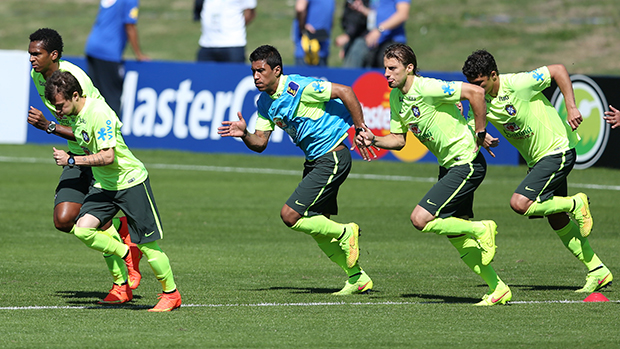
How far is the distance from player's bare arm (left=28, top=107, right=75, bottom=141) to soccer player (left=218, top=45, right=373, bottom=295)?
130cm

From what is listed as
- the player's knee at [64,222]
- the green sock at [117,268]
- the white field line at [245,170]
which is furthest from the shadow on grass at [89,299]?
the white field line at [245,170]

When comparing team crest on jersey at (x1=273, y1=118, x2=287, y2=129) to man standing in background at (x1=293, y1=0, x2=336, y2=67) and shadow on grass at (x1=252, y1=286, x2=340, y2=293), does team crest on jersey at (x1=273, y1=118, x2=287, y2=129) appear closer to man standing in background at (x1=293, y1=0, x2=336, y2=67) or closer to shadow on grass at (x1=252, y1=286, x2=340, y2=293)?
shadow on grass at (x1=252, y1=286, x2=340, y2=293)

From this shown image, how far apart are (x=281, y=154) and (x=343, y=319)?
12.2 m

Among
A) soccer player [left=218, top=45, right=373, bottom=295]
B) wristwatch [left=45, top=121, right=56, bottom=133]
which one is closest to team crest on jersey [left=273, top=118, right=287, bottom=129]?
soccer player [left=218, top=45, right=373, bottom=295]

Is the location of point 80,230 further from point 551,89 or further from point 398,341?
point 551,89

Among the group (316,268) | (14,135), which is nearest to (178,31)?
(14,135)

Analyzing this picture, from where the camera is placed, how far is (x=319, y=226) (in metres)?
9.01

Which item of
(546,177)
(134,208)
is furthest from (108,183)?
(546,177)

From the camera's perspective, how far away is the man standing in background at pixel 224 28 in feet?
64.8

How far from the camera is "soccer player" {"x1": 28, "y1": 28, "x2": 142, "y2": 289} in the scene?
859 centimetres

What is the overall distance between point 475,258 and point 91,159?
3323mm

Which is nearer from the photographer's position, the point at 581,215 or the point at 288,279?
the point at 581,215

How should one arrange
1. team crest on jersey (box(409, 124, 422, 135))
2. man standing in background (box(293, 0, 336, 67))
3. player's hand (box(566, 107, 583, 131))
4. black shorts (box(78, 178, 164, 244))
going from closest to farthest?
black shorts (box(78, 178, 164, 244)) → team crest on jersey (box(409, 124, 422, 135)) → player's hand (box(566, 107, 583, 131)) → man standing in background (box(293, 0, 336, 67))

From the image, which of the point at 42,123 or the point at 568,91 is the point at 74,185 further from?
the point at 568,91
